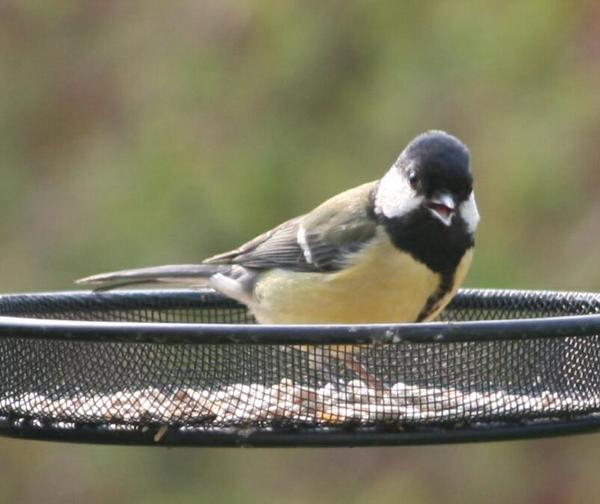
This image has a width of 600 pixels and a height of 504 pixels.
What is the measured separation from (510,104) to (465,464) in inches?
74.5

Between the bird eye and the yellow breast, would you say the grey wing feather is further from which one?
the bird eye

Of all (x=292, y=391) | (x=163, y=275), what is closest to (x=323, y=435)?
(x=292, y=391)

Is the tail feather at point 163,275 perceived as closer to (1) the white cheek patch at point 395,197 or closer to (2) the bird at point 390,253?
(2) the bird at point 390,253

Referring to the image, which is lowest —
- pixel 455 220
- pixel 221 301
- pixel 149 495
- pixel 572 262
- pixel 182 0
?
pixel 149 495

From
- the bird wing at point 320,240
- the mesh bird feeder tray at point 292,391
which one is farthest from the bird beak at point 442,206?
the mesh bird feeder tray at point 292,391

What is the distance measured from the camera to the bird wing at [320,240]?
4.05 meters

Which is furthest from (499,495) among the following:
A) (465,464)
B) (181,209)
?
(181,209)

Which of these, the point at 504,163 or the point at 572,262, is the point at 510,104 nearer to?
the point at 504,163

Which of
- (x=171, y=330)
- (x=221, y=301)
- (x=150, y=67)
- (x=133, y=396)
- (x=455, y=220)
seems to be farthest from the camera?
(x=150, y=67)

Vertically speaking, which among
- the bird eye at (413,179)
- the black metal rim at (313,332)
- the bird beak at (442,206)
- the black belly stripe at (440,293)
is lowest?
the black belly stripe at (440,293)

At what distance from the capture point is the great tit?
12.1ft

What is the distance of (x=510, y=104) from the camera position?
691 centimetres

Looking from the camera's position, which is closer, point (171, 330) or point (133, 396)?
point (171, 330)

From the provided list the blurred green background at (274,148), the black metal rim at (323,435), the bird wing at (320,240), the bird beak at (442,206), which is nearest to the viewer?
the black metal rim at (323,435)
